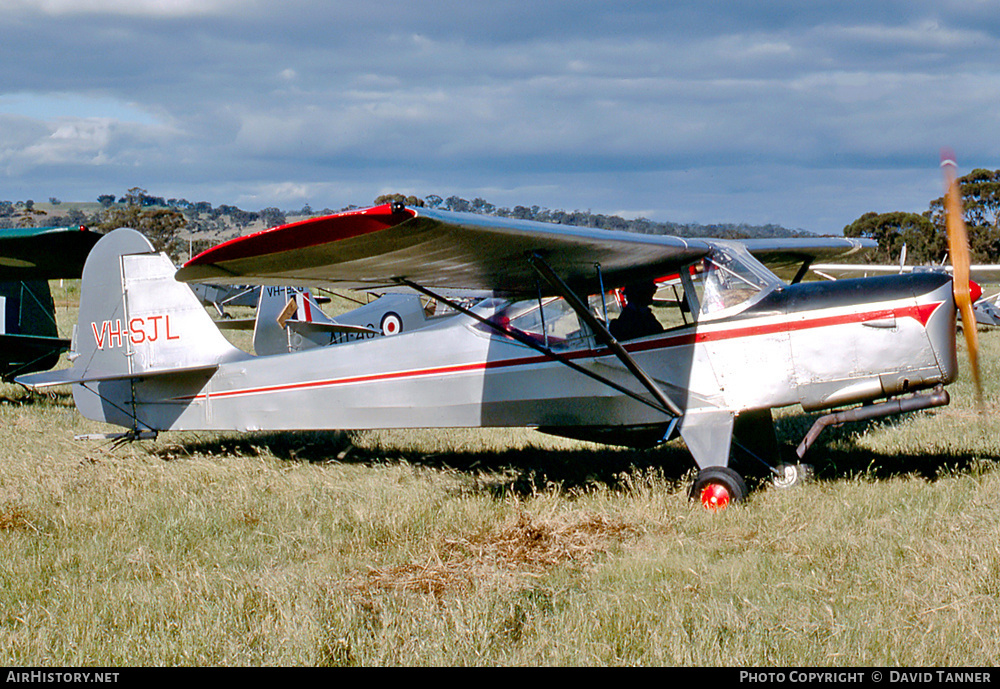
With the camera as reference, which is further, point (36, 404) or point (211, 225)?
point (211, 225)

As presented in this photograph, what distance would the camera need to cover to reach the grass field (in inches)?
135

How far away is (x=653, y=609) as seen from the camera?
3801mm

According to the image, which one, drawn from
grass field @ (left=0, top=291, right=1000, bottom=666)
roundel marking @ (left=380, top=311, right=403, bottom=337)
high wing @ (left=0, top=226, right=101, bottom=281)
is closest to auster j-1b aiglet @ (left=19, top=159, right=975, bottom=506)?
high wing @ (left=0, top=226, right=101, bottom=281)

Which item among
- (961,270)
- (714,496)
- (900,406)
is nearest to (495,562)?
(714,496)

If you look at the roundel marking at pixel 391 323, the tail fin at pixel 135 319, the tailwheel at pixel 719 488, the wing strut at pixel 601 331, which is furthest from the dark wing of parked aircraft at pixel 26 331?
the tailwheel at pixel 719 488

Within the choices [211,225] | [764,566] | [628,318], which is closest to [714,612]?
[764,566]

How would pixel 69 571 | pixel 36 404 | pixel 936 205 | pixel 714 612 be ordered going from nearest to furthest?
pixel 714 612, pixel 69 571, pixel 36 404, pixel 936 205

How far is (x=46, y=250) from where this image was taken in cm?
771

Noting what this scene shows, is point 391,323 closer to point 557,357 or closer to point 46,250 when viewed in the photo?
point 46,250

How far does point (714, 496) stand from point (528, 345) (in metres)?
1.80

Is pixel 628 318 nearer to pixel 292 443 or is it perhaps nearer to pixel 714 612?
pixel 714 612

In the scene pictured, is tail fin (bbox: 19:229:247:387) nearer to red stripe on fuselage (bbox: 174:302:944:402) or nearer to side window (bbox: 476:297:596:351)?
red stripe on fuselage (bbox: 174:302:944:402)

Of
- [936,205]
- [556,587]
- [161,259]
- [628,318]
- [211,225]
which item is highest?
[211,225]

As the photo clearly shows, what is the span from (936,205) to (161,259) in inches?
2081
